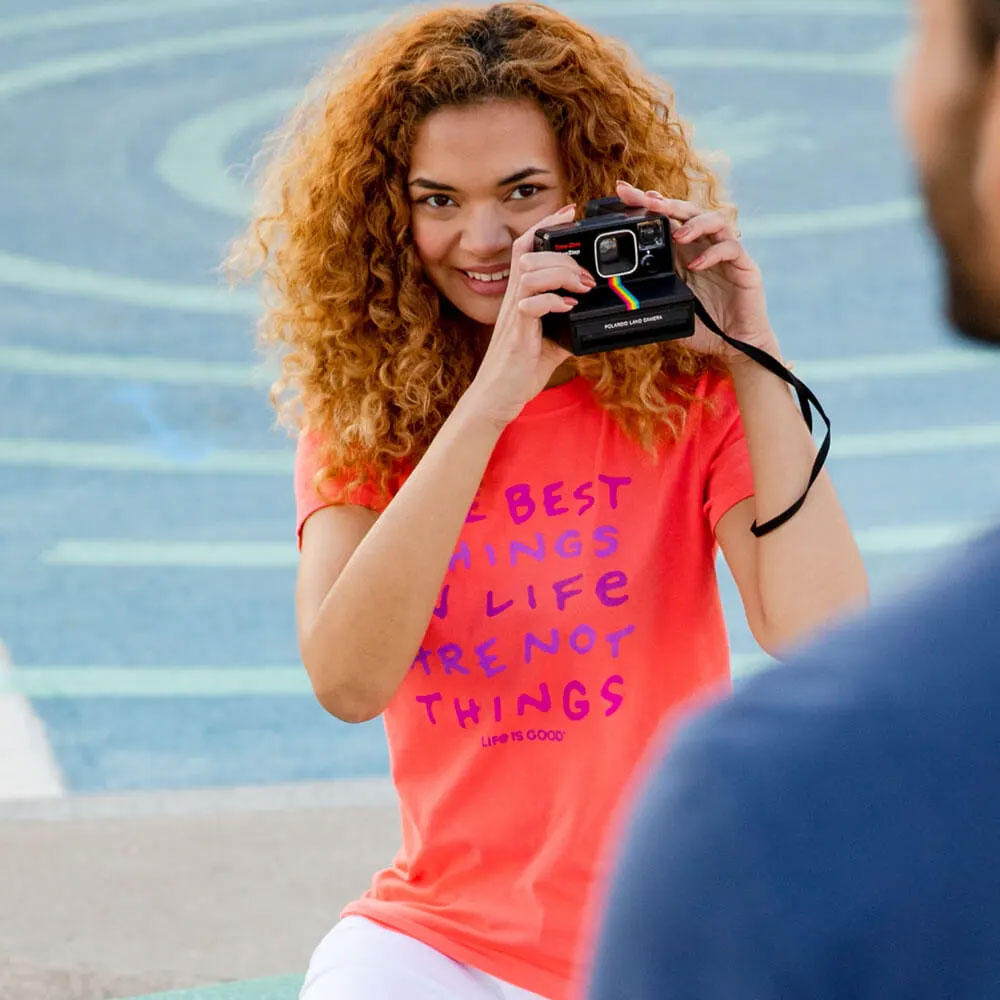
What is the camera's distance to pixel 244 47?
11008 millimetres

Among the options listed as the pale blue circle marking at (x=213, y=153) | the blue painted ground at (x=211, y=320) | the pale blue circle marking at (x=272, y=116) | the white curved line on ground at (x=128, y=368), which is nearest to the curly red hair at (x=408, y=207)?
the blue painted ground at (x=211, y=320)

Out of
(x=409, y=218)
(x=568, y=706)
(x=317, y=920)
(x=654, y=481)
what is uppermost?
(x=409, y=218)

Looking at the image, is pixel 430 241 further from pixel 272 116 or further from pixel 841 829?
pixel 272 116

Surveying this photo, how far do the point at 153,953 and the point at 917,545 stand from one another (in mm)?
2877

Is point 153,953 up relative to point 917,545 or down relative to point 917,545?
up

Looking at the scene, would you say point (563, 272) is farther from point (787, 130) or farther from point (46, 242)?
point (787, 130)

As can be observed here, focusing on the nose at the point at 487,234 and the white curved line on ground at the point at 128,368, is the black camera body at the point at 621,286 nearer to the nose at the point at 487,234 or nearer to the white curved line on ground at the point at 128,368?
the nose at the point at 487,234

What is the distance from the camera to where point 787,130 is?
372 inches

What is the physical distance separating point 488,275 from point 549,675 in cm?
55

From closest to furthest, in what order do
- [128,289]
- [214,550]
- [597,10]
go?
[214,550] < [128,289] < [597,10]

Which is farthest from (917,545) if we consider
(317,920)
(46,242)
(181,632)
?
(46,242)

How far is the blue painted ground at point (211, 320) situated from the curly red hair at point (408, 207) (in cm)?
56

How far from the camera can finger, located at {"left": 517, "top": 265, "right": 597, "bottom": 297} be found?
2088 mm

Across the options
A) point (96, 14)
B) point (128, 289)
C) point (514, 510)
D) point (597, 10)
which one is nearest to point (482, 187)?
point (514, 510)
